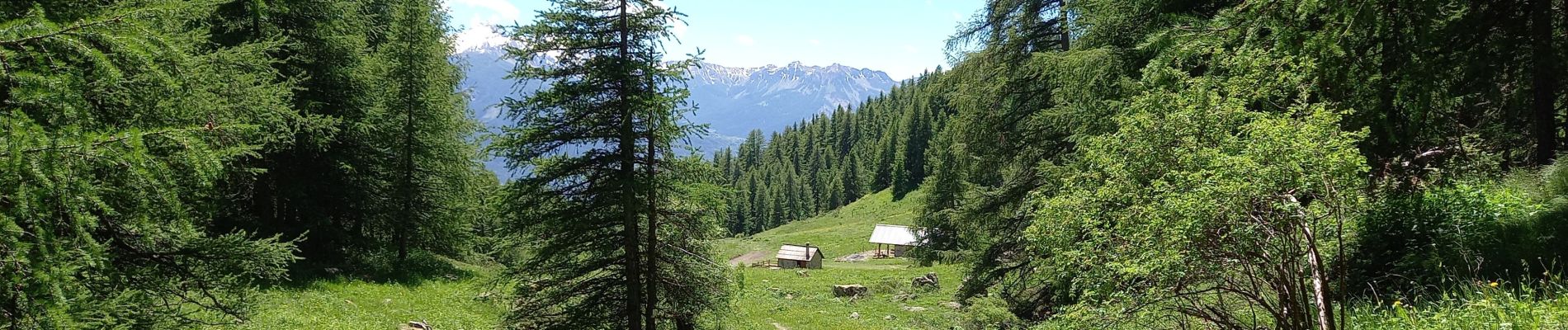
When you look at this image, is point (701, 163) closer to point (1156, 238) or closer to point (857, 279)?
point (1156, 238)

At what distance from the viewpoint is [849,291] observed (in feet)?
84.9

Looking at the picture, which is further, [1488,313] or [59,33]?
[1488,313]

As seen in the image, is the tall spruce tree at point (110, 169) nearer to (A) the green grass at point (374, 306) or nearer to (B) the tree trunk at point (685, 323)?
(A) the green grass at point (374, 306)

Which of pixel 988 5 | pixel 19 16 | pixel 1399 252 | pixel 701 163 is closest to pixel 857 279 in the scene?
pixel 988 5

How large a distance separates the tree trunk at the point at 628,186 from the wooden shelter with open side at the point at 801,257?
31069mm

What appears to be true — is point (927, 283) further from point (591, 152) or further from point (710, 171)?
point (591, 152)

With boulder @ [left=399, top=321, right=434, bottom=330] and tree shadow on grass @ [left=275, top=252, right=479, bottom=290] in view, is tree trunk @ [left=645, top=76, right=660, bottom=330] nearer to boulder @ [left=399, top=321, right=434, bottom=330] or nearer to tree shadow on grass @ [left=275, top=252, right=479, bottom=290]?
boulder @ [left=399, top=321, right=434, bottom=330]

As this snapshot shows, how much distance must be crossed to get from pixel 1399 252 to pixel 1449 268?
→ 0.68 meters

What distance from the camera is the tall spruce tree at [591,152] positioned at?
952cm

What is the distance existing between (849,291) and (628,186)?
1773 centimetres

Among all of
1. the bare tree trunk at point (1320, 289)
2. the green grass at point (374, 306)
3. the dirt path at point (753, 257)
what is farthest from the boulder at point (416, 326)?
the dirt path at point (753, 257)

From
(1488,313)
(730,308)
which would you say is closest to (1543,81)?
(1488,313)

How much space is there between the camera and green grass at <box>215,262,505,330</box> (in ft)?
37.2

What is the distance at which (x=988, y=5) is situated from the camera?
14.4 m
